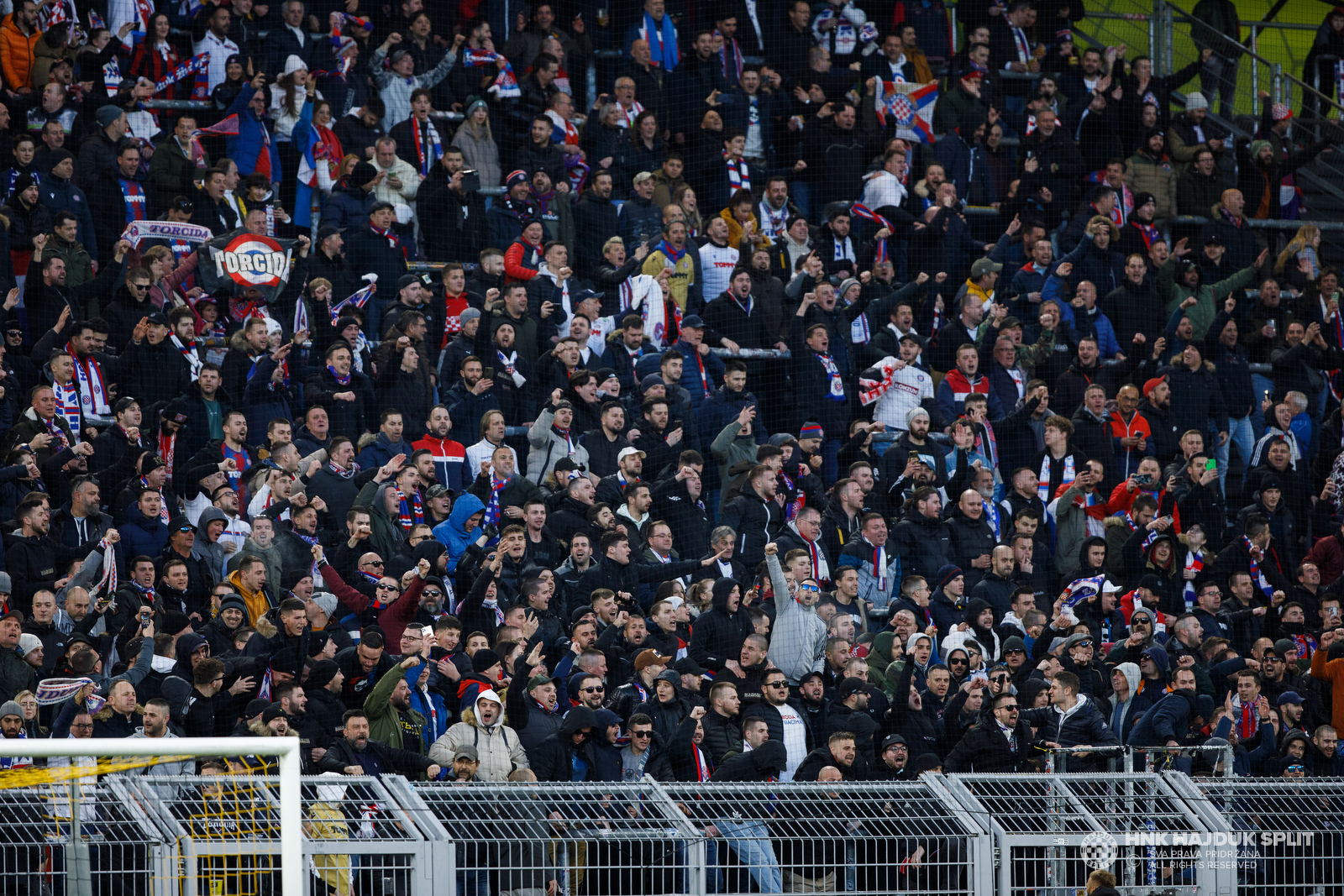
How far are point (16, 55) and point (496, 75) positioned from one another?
4330 millimetres

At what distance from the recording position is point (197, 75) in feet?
56.0

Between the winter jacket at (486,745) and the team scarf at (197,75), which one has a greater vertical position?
the team scarf at (197,75)

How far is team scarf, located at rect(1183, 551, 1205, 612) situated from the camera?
1508 cm

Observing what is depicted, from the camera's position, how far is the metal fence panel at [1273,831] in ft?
28.8

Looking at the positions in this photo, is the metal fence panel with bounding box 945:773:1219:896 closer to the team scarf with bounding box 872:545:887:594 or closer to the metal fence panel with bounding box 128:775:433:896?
the metal fence panel with bounding box 128:775:433:896

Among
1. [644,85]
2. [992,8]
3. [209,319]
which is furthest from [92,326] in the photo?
[992,8]

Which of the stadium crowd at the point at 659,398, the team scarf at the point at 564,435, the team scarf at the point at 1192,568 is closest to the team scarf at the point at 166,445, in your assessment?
the stadium crowd at the point at 659,398

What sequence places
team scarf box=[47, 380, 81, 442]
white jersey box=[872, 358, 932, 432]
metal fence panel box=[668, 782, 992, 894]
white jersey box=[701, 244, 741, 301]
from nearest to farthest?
metal fence panel box=[668, 782, 992, 894]
team scarf box=[47, 380, 81, 442]
white jersey box=[872, 358, 932, 432]
white jersey box=[701, 244, 741, 301]

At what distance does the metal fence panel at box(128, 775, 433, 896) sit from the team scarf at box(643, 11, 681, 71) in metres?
12.1

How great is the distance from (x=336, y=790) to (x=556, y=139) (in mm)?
10461

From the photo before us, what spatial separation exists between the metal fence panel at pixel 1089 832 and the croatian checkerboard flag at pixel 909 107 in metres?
11.0

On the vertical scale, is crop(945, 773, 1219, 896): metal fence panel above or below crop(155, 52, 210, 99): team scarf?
below

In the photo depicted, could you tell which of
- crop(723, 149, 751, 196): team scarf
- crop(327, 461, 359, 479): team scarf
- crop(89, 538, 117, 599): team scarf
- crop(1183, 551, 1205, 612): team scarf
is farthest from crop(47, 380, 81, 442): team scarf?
crop(1183, 551, 1205, 612): team scarf

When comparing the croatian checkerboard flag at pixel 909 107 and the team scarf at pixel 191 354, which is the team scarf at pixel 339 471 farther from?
the croatian checkerboard flag at pixel 909 107
